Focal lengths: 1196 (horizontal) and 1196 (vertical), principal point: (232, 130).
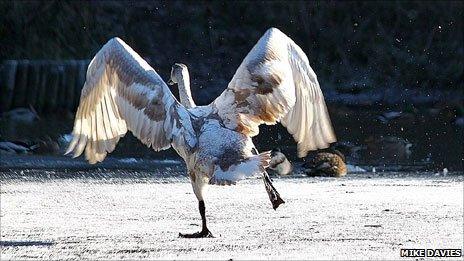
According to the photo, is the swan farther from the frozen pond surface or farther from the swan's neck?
the frozen pond surface

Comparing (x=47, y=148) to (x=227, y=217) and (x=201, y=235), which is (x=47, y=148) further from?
(x=201, y=235)

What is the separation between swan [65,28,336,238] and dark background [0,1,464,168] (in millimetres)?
14268

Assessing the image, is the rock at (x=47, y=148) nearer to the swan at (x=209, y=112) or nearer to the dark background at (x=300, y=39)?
the swan at (x=209, y=112)

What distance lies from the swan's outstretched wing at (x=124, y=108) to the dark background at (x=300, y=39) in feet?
47.6

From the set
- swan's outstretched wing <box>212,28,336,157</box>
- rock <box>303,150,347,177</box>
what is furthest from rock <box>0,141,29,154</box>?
swan's outstretched wing <box>212,28,336,157</box>

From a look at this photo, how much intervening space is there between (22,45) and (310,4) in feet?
28.5

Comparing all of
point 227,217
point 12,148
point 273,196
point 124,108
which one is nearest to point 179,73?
point 124,108

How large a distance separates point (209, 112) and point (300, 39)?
22496mm

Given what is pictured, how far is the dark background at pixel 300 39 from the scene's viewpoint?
27.5 m

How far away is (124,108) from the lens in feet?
30.7

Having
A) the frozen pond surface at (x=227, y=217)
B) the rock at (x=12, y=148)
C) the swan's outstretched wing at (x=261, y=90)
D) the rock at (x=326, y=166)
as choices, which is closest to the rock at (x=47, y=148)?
the rock at (x=12, y=148)

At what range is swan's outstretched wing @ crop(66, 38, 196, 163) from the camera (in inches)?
352

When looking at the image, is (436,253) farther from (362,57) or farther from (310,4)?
(310,4)

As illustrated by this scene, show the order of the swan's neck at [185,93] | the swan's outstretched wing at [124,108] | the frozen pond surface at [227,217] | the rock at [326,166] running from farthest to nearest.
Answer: the rock at [326,166]
the swan's neck at [185,93]
the swan's outstretched wing at [124,108]
the frozen pond surface at [227,217]
